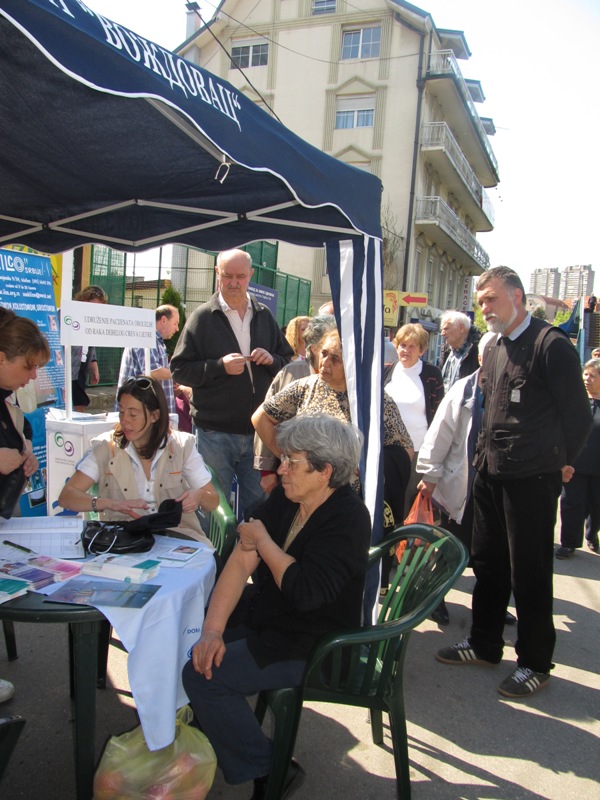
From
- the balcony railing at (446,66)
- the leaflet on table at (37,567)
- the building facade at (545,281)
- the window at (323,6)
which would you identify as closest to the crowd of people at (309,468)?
the leaflet on table at (37,567)

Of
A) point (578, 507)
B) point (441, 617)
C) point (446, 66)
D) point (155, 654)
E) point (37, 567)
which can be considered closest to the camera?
point (155, 654)

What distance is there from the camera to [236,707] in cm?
197

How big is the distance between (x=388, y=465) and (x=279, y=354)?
140cm

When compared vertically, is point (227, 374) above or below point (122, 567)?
above

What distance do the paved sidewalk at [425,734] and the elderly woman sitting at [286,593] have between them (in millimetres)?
358

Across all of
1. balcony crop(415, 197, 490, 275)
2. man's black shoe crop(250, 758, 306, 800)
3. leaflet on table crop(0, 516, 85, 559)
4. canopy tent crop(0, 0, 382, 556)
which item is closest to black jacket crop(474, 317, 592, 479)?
canopy tent crop(0, 0, 382, 556)

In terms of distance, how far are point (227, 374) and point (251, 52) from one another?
82.1 ft

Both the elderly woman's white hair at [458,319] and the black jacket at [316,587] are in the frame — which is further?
the elderly woman's white hair at [458,319]

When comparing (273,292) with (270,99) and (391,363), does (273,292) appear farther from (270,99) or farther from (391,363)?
(270,99)

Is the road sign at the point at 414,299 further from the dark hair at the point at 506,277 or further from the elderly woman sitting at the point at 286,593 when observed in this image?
the elderly woman sitting at the point at 286,593

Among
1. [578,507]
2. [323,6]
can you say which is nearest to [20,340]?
[578,507]

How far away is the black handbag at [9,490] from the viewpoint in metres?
2.43

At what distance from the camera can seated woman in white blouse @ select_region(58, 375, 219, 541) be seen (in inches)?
107

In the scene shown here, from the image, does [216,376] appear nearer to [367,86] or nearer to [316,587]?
[316,587]
